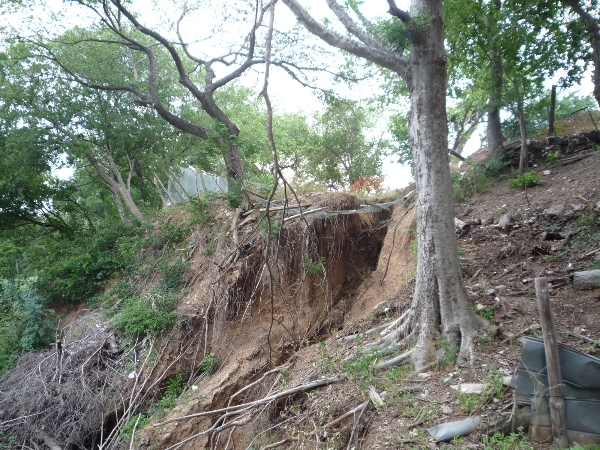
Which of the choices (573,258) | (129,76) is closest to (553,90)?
(573,258)

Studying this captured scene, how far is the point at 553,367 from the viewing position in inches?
123

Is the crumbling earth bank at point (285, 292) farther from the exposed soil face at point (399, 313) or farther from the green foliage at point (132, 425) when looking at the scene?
the green foliage at point (132, 425)

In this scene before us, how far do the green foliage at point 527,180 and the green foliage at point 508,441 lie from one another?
21.5ft

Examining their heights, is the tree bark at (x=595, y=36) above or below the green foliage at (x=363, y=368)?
above

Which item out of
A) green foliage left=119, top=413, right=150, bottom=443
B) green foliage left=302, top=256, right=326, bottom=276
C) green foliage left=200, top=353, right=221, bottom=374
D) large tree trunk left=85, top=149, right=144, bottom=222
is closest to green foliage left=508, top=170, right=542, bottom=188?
green foliage left=302, top=256, right=326, bottom=276

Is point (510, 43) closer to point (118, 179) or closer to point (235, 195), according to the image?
point (235, 195)

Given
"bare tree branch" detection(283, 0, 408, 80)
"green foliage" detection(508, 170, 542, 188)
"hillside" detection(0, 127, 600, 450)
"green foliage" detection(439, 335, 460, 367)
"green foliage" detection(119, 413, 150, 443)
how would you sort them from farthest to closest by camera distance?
"green foliage" detection(508, 170, 542, 188) < "green foliage" detection(119, 413, 150, 443) < "bare tree branch" detection(283, 0, 408, 80) < "green foliage" detection(439, 335, 460, 367) < "hillside" detection(0, 127, 600, 450)

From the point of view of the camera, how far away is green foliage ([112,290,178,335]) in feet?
27.1

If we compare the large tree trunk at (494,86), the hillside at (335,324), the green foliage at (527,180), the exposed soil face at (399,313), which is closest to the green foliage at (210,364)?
the hillside at (335,324)

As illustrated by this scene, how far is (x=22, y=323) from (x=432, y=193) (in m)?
9.73

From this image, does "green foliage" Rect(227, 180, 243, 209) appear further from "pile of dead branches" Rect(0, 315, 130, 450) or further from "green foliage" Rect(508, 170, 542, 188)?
"green foliage" Rect(508, 170, 542, 188)

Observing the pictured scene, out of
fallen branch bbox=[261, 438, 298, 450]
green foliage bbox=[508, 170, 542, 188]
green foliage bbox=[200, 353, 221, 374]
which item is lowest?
green foliage bbox=[200, 353, 221, 374]

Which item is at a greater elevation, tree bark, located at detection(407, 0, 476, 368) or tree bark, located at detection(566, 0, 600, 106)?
tree bark, located at detection(566, 0, 600, 106)

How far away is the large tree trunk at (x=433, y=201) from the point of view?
4.65 metres
